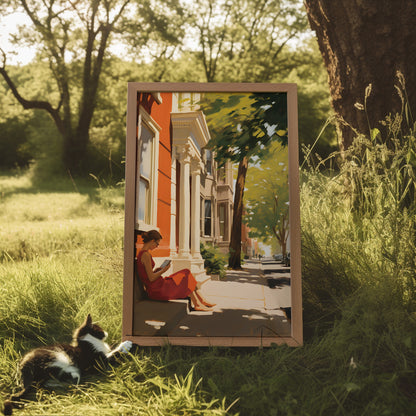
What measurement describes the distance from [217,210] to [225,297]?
Answer: 51 centimetres

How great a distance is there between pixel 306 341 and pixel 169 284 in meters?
0.94

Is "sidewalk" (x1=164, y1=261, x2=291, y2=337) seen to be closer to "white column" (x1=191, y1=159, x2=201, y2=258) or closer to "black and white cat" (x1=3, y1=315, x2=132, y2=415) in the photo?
"white column" (x1=191, y1=159, x2=201, y2=258)

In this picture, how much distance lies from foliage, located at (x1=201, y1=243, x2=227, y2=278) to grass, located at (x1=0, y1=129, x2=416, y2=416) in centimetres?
49

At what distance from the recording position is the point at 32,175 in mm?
15281

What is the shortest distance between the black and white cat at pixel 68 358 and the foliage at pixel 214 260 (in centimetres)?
65

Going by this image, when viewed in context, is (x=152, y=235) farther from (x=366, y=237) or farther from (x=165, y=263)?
(x=366, y=237)

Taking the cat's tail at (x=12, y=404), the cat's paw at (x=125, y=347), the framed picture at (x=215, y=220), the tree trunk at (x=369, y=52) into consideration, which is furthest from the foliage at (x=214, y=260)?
the tree trunk at (x=369, y=52)

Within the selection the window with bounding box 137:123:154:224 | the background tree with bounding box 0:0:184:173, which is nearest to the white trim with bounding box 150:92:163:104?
the window with bounding box 137:123:154:224

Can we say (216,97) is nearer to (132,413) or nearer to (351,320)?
(351,320)

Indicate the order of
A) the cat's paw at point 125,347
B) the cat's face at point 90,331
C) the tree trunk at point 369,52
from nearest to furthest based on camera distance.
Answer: the cat's paw at point 125,347 → the cat's face at point 90,331 → the tree trunk at point 369,52

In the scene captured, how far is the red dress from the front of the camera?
7.92 feet

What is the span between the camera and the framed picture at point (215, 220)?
2414 mm

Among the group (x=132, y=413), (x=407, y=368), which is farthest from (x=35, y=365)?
(x=407, y=368)

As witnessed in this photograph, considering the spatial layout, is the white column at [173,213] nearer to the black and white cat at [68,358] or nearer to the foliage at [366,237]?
the black and white cat at [68,358]
